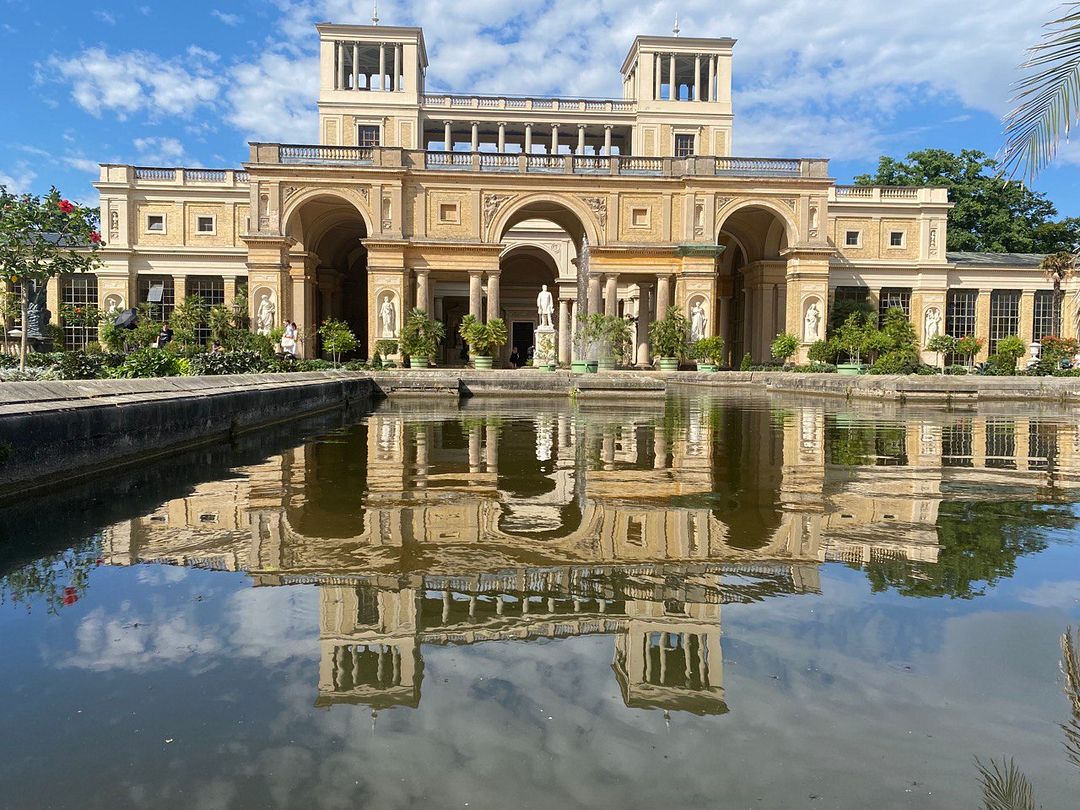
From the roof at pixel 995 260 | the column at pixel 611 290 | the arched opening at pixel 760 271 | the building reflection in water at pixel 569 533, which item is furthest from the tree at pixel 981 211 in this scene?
the building reflection in water at pixel 569 533

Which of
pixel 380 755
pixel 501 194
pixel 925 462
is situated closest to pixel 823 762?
pixel 380 755

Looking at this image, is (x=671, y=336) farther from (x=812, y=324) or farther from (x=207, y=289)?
(x=207, y=289)

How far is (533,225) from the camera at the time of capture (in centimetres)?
4422

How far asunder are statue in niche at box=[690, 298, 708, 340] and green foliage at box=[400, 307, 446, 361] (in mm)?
12234

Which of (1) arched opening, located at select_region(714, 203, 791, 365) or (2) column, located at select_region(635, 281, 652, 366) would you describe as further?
(2) column, located at select_region(635, 281, 652, 366)

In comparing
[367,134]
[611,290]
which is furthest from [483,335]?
[367,134]

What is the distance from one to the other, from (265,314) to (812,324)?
81.0 feet

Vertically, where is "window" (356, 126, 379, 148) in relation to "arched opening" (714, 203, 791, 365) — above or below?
above

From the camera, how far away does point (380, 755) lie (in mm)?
1921

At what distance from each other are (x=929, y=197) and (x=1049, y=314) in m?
9.48

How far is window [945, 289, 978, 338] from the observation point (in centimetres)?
4128

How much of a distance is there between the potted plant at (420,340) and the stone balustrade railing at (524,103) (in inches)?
947

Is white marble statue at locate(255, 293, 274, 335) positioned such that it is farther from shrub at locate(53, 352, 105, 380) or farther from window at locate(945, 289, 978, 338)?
window at locate(945, 289, 978, 338)

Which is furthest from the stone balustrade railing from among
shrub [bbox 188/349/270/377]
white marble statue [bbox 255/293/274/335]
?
shrub [bbox 188/349/270/377]
